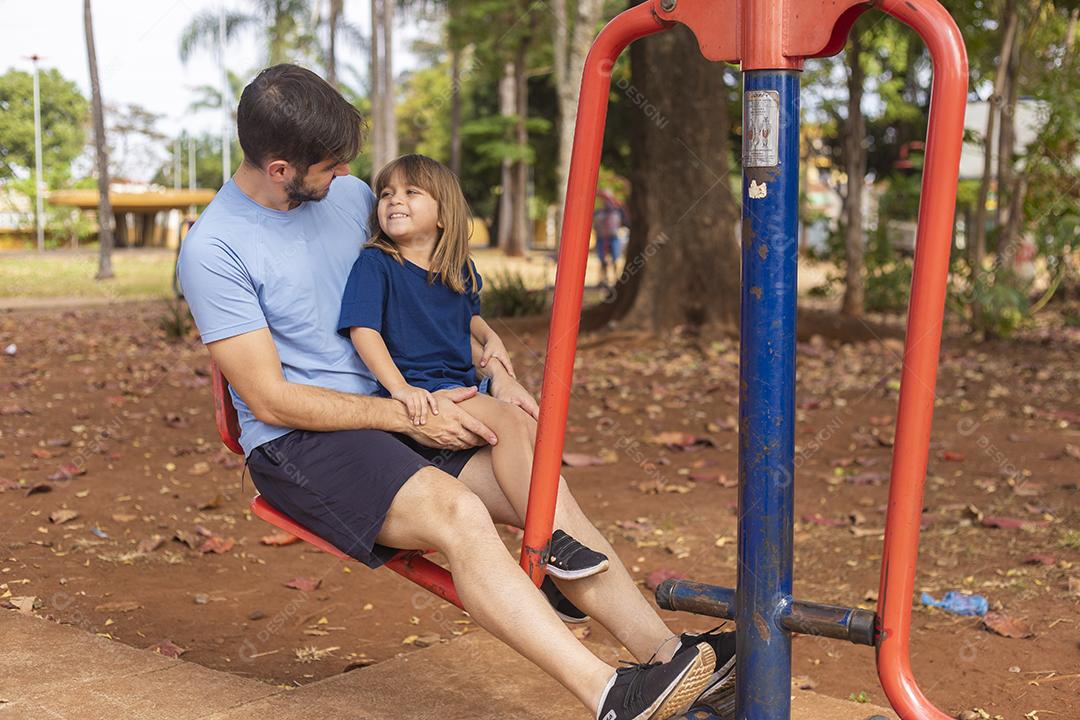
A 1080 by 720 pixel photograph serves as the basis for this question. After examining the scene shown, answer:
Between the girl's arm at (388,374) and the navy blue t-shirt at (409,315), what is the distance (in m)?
0.03

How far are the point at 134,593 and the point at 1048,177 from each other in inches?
362

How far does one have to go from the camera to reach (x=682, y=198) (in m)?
9.61

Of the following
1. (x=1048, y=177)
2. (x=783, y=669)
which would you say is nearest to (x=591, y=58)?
(x=783, y=669)

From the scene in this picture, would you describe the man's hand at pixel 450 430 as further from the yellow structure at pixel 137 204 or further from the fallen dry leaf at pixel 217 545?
the yellow structure at pixel 137 204

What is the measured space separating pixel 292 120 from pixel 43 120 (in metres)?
26.6

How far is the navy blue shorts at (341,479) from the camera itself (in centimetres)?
248

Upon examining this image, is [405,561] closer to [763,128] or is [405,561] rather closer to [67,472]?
[763,128]

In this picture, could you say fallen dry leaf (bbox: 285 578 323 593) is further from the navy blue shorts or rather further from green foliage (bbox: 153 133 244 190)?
green foliage (bbox: 153 133 244 190)

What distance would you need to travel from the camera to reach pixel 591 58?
7.68 ft

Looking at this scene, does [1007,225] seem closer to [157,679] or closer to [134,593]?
[134,593]

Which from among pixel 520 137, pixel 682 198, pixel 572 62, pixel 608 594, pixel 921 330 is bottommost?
pixel 608 594

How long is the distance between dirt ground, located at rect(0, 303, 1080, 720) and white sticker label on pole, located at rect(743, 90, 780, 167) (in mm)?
1607

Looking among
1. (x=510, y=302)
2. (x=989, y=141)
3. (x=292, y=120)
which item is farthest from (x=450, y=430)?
(x=510, y=302)

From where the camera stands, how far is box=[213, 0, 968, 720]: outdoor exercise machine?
2.00m
